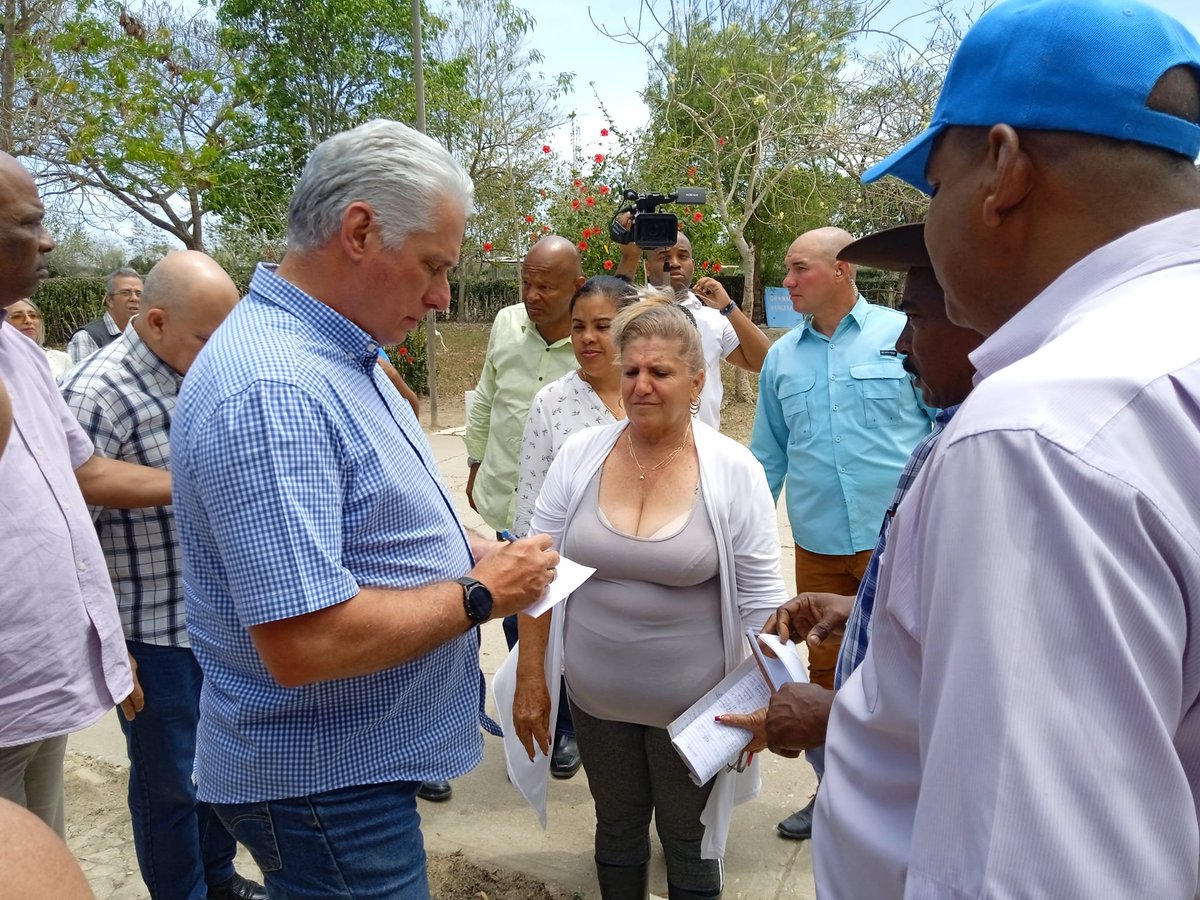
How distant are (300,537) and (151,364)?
1.57 m

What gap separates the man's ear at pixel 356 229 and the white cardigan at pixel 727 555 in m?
1.12

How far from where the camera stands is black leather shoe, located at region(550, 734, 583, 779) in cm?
371

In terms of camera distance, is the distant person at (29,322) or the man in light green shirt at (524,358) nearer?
the man in light green shirt at (524,358)

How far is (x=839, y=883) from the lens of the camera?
43.4 inches

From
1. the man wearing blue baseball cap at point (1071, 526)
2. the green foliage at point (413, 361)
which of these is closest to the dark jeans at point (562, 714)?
the man wearing blue baseball cap at point (1071, 526)

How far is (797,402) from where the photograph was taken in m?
3.83

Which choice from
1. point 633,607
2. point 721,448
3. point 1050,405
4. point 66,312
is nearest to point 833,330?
point 721,448

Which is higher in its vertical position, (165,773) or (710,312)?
(710,312)

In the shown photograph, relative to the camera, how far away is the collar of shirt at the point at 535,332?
4.20 metres

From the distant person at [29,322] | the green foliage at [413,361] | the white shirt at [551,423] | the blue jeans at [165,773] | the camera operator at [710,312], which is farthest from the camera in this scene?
the green foliage at [413,361]

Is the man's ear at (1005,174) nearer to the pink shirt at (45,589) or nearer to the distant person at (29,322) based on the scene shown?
the pink shirt at (45,589)

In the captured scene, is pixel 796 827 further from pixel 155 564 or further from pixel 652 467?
pixel 155 564

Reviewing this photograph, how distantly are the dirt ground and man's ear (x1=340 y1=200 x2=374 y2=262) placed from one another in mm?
2255

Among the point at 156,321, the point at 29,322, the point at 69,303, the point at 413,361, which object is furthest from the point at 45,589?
the point at 69,303
